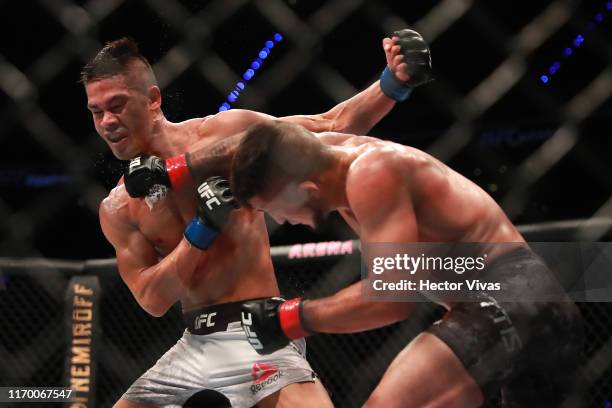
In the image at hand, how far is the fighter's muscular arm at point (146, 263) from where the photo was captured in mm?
2119

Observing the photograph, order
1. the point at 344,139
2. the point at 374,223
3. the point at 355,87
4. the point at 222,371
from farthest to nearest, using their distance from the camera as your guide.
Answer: the point at 355,87 → the point at 222,371 → the point at 344,139 → the point at 374,223

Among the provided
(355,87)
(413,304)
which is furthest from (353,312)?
(355,87)

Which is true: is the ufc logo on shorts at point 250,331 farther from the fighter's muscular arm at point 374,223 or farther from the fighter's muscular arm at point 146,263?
the fighter's muscular arm at point 146,263

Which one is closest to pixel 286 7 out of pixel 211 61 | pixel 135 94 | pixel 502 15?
pixel 211 61

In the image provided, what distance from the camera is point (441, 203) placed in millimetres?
1735

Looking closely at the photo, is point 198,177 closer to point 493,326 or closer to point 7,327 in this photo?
point 493,326

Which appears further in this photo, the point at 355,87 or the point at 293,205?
the point at 355,87

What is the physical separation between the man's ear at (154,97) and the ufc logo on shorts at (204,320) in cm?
59

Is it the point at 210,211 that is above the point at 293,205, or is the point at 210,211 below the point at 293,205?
below

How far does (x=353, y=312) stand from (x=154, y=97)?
39.7 inches

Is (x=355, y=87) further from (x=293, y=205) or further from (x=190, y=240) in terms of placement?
(x=293, y=205)

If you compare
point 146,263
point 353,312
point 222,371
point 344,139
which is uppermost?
point 344,139

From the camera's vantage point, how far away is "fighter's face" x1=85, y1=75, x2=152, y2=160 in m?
2.24

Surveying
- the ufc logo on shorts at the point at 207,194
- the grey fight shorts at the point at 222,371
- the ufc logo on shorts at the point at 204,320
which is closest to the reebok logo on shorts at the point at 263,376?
the grey fight shorts at the point at 222,371
